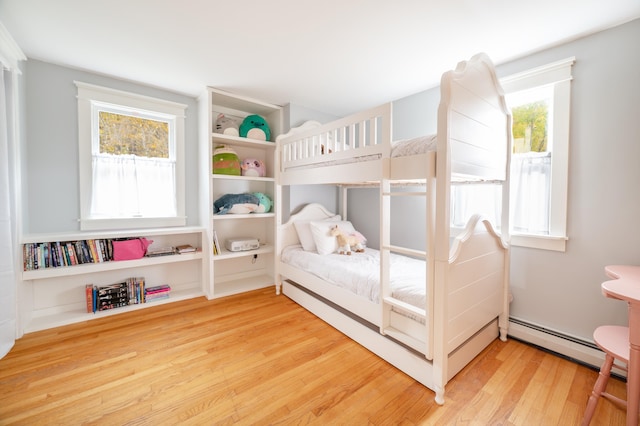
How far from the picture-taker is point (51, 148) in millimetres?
2354

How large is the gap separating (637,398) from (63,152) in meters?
4.22

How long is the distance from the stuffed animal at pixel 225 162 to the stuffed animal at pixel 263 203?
1.26 feet

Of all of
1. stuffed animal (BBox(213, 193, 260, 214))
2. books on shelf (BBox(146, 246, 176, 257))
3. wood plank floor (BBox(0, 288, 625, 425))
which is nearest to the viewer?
wood plank floor (BBox(0, 288, 625, 425))

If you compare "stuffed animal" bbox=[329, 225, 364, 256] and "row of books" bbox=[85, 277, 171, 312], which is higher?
"stuffed animal" bbox=[329, 225, 364, 256]

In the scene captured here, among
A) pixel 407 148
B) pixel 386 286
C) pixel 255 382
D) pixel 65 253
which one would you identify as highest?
pixel 407 148

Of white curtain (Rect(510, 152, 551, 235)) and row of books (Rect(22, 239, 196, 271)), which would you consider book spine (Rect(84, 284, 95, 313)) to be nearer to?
row of books (Rect(22, 239, 196, 271))

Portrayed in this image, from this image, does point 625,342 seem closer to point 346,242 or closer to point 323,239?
point 346,242

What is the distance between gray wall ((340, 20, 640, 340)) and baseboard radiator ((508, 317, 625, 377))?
0.05 meters

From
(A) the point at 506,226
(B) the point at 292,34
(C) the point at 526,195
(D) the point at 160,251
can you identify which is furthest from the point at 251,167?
(C) the point at 526,195

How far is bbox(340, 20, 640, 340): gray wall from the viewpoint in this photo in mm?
1673

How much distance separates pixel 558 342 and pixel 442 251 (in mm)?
1406

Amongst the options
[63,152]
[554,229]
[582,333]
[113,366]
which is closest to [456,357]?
[582,333]

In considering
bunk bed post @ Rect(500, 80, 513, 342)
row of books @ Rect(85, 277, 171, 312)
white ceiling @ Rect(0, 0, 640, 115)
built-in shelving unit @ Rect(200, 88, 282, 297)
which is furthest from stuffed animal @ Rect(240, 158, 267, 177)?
bunk bed post @ Rect(500, 80, 513, 342)

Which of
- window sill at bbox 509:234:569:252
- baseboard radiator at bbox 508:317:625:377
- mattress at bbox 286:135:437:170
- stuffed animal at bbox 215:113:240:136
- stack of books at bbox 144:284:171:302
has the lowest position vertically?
baseboard radiator at bbox 508:317:625:377
